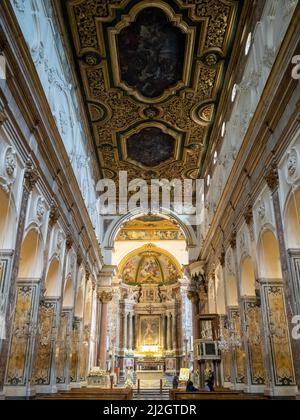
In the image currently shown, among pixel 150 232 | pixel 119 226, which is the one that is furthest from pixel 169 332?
A: pixel 119 226

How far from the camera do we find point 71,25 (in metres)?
10.6

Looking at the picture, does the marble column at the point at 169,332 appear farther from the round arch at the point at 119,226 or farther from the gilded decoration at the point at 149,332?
the round arch at the point at 119,226

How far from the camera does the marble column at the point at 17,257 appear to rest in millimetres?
6924

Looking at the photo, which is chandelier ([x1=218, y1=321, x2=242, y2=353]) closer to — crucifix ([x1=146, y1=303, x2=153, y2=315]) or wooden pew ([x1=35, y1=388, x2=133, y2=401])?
wooden pew ([x1=35, y1=388, x2=133, y2=401])

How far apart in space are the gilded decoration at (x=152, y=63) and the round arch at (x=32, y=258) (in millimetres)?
5598

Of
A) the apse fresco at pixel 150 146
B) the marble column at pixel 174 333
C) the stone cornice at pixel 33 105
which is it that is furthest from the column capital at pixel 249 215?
the marble column at pixel 174 333

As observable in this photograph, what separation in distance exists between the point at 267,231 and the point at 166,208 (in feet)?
39.7

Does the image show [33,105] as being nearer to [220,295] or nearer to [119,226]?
[220,295]

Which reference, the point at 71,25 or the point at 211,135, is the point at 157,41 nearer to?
the point at 71,25

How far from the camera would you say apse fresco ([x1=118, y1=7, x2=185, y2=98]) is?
10.9 meters

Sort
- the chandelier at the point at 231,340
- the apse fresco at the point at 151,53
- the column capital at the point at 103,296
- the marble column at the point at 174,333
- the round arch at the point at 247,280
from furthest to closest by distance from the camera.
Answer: the marble column at the point at 174,333
the column capital at the point at 103,296
the chandelier at the point at 231,340
the round arch at the point at 247,280
the apse fresco at the point at 151,53

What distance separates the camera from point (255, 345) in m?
10.8

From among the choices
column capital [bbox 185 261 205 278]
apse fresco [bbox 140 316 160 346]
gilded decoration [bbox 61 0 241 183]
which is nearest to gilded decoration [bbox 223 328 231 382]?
column capital [bbox 185 261 205 278]

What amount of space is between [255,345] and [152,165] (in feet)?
31.7
